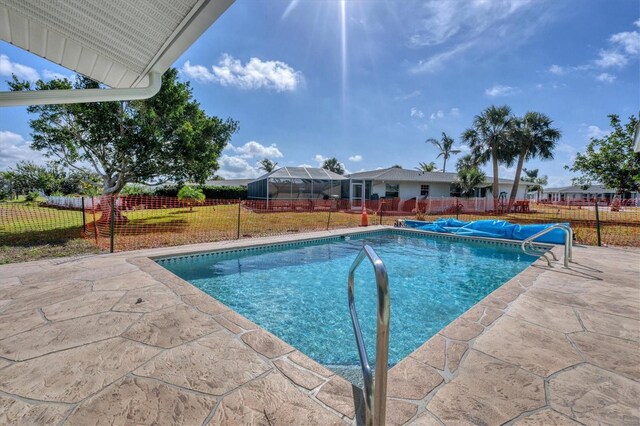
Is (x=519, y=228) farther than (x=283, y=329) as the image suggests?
Yes

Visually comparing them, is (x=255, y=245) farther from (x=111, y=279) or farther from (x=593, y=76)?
(x=593, y=76)

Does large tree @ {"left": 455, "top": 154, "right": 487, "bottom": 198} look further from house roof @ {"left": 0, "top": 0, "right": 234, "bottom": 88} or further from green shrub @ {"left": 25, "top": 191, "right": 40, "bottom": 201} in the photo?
green shrub @ {"left": 25, "top": 191, "right": 40, "bottom": 201}

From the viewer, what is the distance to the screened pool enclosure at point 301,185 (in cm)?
1998

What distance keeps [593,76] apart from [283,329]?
14740 millimetres

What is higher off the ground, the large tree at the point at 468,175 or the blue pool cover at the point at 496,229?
the large tree at the point at 468,175

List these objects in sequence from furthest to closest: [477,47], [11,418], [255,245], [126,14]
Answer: [477,47], [255,245], [126,14], [11,418]

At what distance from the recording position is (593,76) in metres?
10.8

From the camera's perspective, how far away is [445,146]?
3712cm

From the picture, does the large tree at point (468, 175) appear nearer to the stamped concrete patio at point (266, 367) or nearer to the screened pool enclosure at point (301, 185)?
the screened pool enclosure at point (301, 185)

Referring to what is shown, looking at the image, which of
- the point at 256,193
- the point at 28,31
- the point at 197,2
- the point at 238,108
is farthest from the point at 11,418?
the point at 256,193

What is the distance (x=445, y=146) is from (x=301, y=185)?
83.1 ft

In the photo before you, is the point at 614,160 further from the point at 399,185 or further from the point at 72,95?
the point at 72,95

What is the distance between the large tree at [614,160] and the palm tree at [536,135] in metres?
3.55

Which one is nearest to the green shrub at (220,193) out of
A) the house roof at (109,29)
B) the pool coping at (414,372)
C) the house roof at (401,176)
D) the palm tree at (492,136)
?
the house roof at (401,176)
